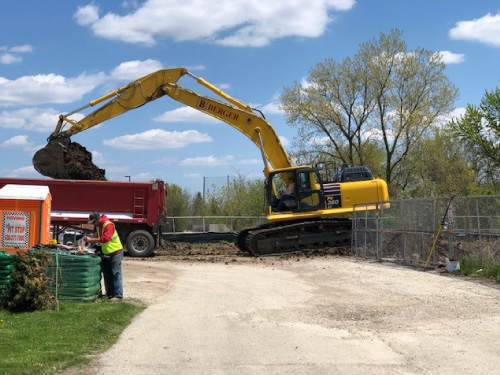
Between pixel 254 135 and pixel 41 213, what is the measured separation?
12.7 m

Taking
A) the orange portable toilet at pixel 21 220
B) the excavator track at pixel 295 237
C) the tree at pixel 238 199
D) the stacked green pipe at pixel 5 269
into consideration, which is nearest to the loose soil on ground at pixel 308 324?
the orange portable toilet at pixel 21 220

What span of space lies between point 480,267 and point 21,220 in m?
10.7

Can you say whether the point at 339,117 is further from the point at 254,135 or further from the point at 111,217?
the point at 111,217

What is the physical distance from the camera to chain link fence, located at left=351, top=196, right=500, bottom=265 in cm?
1489

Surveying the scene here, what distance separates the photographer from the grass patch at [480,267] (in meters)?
13.6

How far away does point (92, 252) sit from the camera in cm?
1162

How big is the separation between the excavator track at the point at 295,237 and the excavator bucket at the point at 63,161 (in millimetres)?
6488

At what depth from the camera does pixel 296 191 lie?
70.7 ft

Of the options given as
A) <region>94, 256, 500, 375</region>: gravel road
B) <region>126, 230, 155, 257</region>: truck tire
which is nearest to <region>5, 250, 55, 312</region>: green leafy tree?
<region>94, 256, 500, 375</region>: gravel road

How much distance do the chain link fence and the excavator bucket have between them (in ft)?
34.7

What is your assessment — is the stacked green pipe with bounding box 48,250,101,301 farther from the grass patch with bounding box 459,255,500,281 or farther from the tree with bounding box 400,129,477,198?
the tree with bounding box 400,129,477,198

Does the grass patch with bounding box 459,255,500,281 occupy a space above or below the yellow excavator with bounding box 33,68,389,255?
below

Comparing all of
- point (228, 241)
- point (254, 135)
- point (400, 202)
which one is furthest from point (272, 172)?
point (228, 241)

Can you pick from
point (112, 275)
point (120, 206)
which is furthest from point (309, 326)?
point (120, 206)
